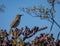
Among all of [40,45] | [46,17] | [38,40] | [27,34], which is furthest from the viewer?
[46,17]

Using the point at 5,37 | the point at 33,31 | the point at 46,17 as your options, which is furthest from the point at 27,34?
the point at 46,17

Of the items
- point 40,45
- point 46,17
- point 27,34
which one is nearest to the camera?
point 40,45

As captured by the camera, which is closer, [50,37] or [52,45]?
[52,45]

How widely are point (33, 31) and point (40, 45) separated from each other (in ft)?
1.42

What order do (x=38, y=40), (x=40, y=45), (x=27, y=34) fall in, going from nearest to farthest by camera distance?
(x=40, y=45) < (x=38, y=40) < (x=27, y=34)

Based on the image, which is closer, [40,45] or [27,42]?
[40,45]

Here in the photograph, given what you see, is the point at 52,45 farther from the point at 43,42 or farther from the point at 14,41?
the point at 14,41

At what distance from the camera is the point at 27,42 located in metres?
2.62

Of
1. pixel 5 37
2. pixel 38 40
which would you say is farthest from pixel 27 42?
pixel 5 37

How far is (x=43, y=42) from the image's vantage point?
2561 mm

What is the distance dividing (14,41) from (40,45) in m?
0.37

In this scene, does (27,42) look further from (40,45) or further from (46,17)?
(46,17)

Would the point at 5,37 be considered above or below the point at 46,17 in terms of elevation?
above

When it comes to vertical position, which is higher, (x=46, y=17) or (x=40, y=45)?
(x=40, y=45)
